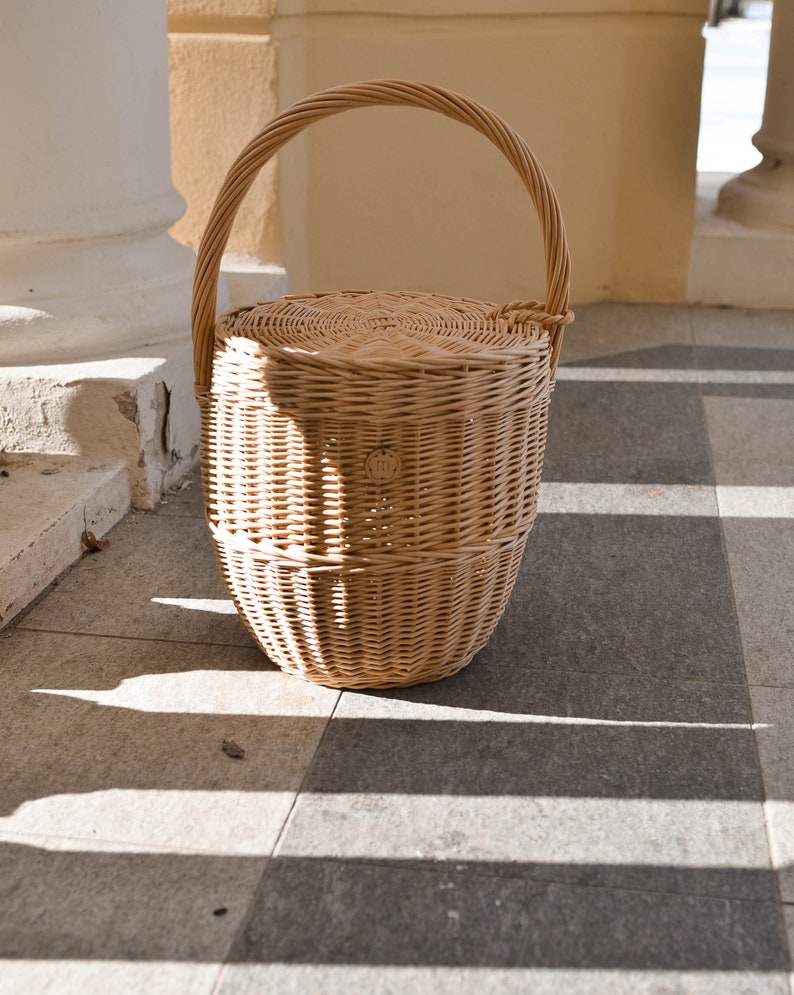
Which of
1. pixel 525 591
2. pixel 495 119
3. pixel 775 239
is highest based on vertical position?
pixel 495 119

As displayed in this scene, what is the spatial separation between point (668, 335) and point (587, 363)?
50 centimetres

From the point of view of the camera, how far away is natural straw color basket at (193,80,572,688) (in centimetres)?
198

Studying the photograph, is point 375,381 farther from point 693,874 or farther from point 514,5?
point 514,5

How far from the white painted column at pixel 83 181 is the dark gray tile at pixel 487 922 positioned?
175cm

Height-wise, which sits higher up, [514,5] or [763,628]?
[514,5]

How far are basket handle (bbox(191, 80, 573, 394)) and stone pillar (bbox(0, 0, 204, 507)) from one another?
0.83m

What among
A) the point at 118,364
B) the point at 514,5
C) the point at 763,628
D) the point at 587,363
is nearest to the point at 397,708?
the point at 763,628

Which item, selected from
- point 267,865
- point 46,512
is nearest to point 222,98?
point 46,512

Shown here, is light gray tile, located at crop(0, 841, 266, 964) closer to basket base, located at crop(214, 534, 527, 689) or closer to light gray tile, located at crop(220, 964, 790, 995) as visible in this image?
light gray tile, located at crop(220, 964, 790, 995)

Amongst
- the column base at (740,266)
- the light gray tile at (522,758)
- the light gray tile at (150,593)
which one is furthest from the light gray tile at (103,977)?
the column base at (740,266)

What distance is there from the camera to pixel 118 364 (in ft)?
9.98

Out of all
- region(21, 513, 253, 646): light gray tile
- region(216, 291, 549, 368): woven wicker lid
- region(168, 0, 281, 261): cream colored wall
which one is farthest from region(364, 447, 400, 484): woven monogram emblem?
region(168, 0, 281, 261): cream colored wall

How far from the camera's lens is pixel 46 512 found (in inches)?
107

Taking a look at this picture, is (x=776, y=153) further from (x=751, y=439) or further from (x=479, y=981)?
(x=479, y=981)
